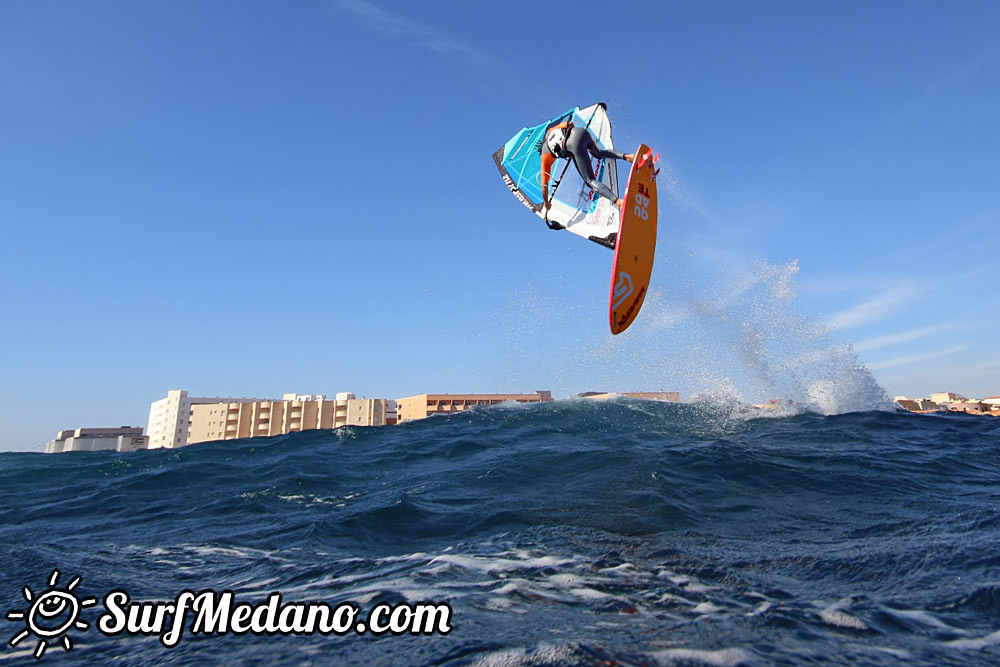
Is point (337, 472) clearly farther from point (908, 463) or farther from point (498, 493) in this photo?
point (908, 463)

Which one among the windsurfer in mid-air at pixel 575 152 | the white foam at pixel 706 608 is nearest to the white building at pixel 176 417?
the windsurfer in mid-air at pixel 575 152

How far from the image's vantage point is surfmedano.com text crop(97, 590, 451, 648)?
153 inches

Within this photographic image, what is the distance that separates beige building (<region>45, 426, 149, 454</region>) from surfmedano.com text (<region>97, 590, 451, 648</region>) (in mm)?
86703

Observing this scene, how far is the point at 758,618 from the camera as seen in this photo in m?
3.76

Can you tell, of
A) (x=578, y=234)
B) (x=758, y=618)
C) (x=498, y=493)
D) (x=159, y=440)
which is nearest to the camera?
(x=758, y=618)

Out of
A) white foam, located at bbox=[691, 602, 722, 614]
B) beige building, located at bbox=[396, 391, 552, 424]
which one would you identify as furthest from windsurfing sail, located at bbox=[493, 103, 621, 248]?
beige building, located at bbox=[396, 391, 552, 424]

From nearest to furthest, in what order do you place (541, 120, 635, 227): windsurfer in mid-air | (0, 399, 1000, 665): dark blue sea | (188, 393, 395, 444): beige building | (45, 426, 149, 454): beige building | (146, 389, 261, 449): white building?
(0, 399, 1000, 665): dark blue sea, (541, 120, 635, 227): windsurfer in mid-air, (45, 426, 149, 454): beige building, (188, 393, 395, 444): beige building, (146, 389, 261, 449): white building

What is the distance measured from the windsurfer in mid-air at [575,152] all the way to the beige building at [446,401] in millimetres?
67109

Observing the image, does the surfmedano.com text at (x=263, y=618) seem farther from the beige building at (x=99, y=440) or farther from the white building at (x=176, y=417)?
the white building at (x=176, y=417)

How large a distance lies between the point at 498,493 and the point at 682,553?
13.5 feet

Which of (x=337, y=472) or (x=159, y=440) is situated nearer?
(x=337, y=472)

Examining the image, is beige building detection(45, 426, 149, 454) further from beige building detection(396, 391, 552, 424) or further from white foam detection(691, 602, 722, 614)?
white foam detection(691, 602, 722, 614)

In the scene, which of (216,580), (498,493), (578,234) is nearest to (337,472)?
(498,493)

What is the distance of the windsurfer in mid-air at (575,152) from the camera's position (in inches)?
467
